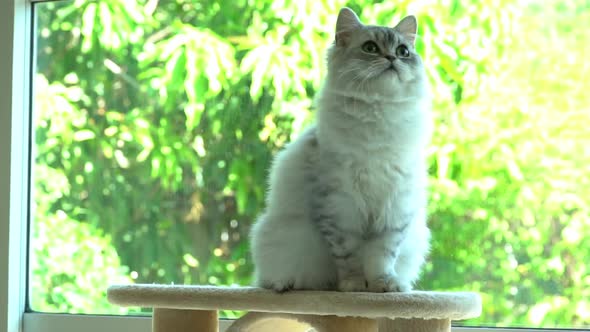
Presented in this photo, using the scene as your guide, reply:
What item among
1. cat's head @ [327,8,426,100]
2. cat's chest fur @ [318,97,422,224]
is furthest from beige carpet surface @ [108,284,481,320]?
cat's head @ [327,8,426,100]

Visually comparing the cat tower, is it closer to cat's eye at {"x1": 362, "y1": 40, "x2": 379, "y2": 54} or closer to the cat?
the cat

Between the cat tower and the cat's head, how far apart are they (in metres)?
0.40

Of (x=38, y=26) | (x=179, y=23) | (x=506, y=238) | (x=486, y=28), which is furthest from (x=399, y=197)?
(x=38, y=26)

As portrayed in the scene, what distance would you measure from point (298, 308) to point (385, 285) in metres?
0.17

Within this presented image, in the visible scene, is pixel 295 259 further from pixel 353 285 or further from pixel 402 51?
pixel 402 51

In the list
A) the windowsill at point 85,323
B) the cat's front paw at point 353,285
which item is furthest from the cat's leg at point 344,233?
the windowsill at point 85,323

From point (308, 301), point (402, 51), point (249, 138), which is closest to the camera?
point (308, 301)

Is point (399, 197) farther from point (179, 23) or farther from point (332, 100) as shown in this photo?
point (179, 23)

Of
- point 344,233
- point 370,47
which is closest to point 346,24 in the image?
point 370,47

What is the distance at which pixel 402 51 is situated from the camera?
158cm

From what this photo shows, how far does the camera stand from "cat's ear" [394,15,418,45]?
1.64 metres

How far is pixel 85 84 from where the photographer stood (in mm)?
2363

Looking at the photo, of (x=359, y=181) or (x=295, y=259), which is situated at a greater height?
(x=359, y=181)

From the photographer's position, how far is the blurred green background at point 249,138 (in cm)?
191
